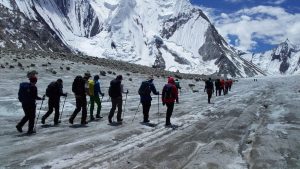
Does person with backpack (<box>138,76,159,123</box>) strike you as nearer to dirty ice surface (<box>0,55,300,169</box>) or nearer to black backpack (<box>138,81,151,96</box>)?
black backpack (<box>138,81,151,96</box>)

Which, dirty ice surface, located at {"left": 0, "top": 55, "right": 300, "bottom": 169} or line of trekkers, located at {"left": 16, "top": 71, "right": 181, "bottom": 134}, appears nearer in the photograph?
dirty ice surface, located at {"left": 0, "top": 55, "right": 300, "bottom": 169}

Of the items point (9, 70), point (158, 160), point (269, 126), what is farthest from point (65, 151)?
point (9, 70)

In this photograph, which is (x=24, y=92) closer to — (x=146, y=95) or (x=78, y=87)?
(x=78, y=87)

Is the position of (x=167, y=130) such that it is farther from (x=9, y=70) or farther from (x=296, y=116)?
(x=9, y=70)

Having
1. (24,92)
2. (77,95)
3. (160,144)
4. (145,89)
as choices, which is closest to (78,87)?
(77,95)

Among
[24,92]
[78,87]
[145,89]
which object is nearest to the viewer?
[24,92]

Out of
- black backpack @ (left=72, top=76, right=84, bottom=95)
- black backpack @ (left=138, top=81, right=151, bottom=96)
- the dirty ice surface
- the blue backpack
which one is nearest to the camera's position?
the dirty ice surface

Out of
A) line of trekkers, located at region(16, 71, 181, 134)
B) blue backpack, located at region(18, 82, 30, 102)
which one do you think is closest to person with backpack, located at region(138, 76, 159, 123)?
line of trekkers, located at region(16, 71, 181, 134)

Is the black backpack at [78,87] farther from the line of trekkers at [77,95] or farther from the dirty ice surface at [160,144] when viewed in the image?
the dirty ice surface at [160,144]

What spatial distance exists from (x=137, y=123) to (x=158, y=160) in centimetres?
690

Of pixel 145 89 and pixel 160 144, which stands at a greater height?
pixel 145 89

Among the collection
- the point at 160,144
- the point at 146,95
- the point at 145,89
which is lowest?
the point at 160,144

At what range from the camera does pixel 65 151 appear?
40.7 ft

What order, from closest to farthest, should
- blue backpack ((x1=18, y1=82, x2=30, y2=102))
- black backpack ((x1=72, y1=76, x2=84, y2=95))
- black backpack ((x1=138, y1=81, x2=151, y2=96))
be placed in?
blue backpack ((x1=18, y1=82, x2=30, y2=102)) < black backpack ((x1=72, y1=76, x2=84, y2=95)) < black backpack ((x1=138, y1=81, x2=151, y2=96))
